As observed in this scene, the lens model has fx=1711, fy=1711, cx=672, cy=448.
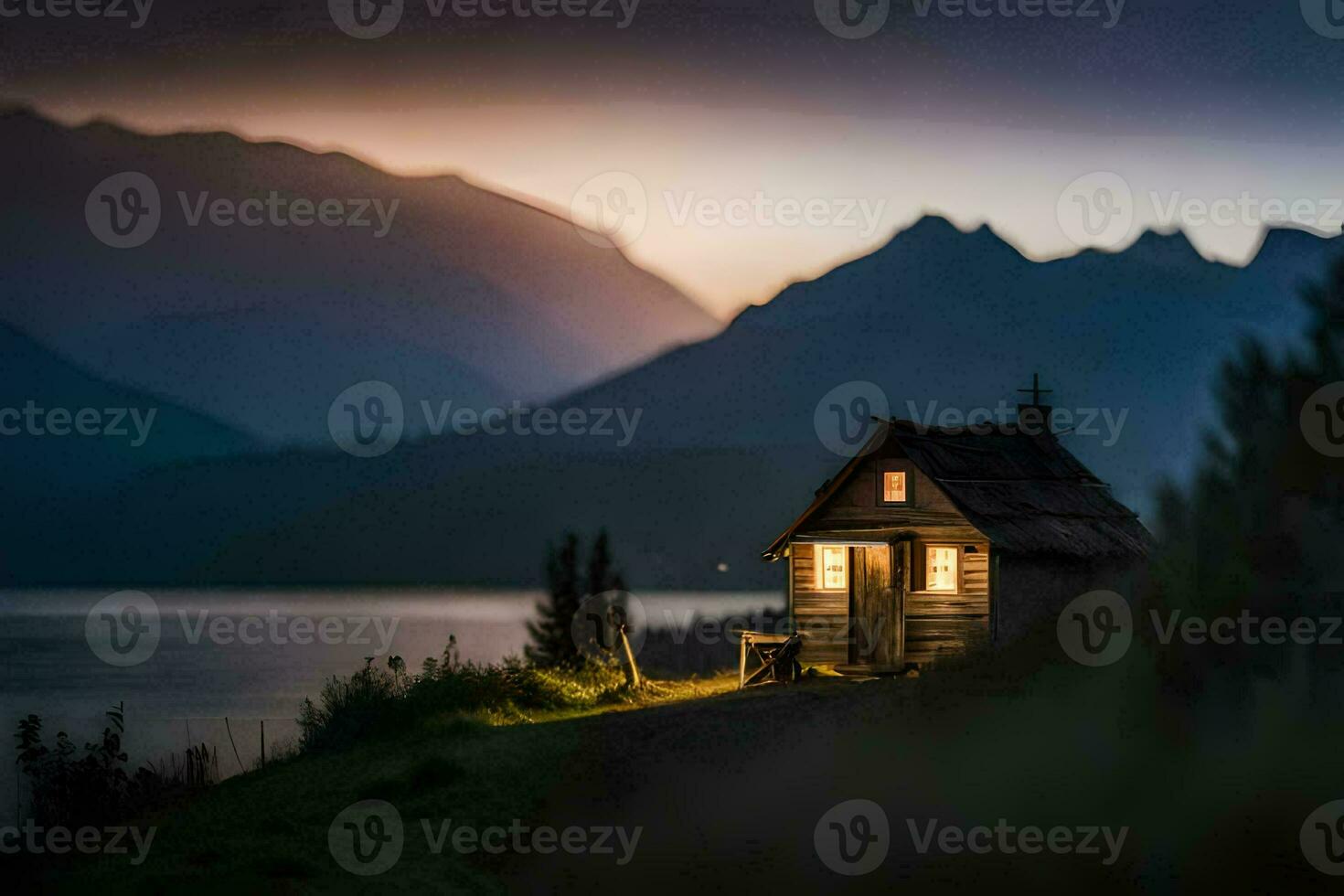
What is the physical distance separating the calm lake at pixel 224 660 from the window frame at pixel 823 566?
1086cm

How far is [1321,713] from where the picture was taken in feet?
83.9

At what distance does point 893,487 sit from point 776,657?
4.72 m

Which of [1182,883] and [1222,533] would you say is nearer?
[1182,883]

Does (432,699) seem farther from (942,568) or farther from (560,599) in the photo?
(560,599)

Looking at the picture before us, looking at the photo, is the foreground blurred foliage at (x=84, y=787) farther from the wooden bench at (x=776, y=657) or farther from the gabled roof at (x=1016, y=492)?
the gabled roof at (x=1016, y=492)

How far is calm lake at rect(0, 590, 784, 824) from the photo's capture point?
47.8 m

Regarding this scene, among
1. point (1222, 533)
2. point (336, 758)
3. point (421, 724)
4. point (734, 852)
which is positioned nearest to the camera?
point (734, 852)

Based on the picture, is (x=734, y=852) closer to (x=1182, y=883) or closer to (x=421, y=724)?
(x=1182, y=883)

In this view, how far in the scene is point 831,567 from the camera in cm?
3972

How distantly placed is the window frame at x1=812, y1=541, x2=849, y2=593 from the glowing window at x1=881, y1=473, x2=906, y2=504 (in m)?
1.55

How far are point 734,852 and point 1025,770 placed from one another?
5298mm

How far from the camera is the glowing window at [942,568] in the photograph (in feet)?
125

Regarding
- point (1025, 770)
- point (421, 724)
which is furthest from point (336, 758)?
point (1025, 770)

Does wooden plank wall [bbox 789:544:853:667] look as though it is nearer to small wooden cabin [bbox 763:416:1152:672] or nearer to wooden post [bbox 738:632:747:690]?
small wooden cabin [bbox 763:416:1152:672]
